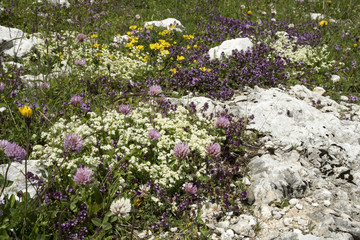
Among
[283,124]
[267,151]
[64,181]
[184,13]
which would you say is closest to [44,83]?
[64,181]

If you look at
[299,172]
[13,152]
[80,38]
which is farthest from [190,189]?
[80,38]

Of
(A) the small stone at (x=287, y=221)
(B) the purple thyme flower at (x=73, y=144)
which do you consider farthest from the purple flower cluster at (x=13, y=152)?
(A) the small stone at (x=287, y=221)

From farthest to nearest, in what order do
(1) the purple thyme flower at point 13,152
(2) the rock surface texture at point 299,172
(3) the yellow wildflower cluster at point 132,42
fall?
(3) the yellow wildflower cluster at point 132,42
(2) the rock surface texture at point 299,172
(1) the purple thyme flower at point 13,152

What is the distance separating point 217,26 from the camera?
8727 mm

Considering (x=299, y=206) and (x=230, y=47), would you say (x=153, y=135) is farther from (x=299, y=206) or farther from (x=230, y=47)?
(x=230, y=47)

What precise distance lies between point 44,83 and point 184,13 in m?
6.63

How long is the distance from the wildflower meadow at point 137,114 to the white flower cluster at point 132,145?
2 cm

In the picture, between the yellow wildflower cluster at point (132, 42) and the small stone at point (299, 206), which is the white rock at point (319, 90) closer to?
the small stone at point (299, 206)

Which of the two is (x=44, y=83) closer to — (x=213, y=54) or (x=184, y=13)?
(x=213, y=54)

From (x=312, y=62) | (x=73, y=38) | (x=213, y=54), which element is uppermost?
(x=73, y=38)

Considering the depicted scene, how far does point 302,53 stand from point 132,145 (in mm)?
5331

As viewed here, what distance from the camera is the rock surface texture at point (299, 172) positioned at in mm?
3137

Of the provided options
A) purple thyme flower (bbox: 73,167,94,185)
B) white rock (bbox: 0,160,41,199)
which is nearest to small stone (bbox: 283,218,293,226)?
purple thyme flower (bbox: 73,167,94,185)

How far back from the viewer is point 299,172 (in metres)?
3.78
